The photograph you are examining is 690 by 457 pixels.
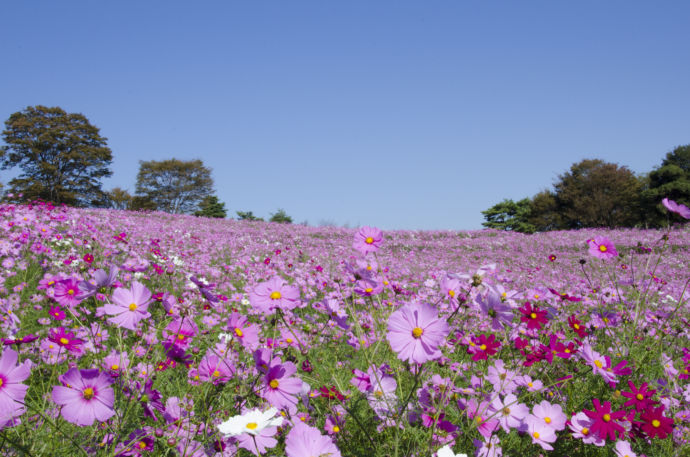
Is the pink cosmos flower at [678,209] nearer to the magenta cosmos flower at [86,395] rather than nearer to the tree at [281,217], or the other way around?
the magenta cosmos flower at [86,395]

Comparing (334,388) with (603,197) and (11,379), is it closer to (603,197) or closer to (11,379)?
(11,379)

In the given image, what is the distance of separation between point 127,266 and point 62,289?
343mm

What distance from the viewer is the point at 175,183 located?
40.8 meters

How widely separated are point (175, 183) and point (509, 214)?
31285mm

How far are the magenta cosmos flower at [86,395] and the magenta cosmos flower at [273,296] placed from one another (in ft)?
1.43

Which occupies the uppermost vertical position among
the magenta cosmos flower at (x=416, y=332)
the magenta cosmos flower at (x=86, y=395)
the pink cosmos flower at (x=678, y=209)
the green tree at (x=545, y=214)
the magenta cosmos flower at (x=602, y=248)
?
the green tree at (x=545, y=214)

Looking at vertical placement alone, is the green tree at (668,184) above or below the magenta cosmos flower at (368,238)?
above

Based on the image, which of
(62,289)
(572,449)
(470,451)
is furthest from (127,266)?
(572,449)

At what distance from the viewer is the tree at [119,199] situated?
116 feet

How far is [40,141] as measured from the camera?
31.1 meters

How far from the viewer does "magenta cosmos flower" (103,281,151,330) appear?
1.21 m

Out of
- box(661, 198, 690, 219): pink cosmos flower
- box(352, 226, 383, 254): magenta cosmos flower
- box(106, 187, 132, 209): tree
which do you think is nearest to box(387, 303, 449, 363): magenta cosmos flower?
box(352, 226, 383, 254): magenta cosmos flower

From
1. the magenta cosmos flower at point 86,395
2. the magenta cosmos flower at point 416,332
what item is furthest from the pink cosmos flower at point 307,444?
the magenta cosmos flower at point 86,395

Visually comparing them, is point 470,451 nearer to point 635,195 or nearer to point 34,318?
point 34,318
